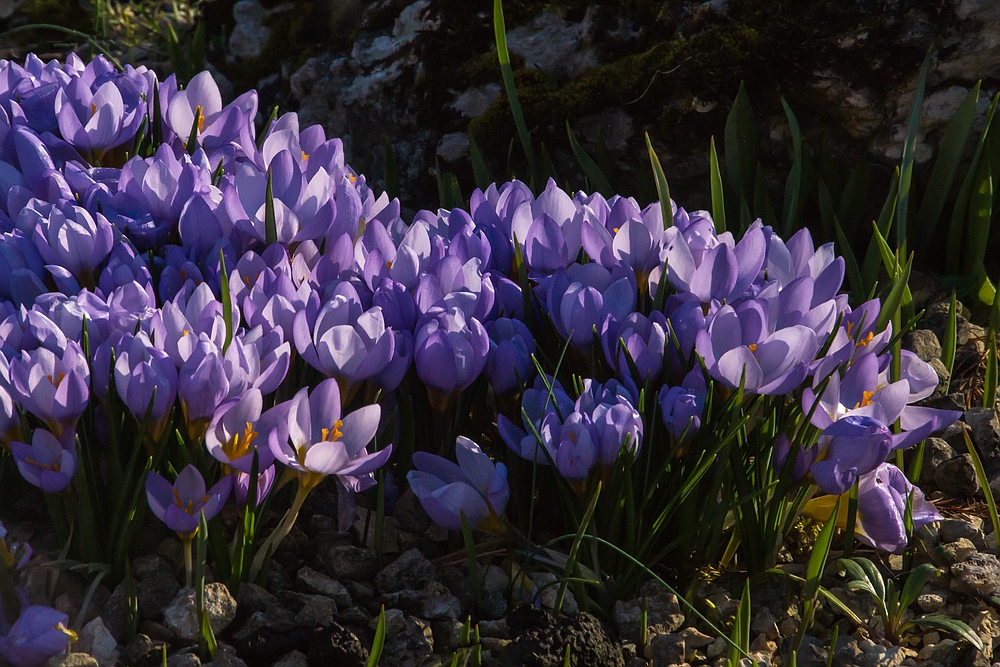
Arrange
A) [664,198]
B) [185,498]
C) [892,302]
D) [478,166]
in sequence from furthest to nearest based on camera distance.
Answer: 1. [478,166]
2. [664,198]
3. [892,302]
4. [185,498]

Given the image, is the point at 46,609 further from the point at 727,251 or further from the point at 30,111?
the point at 30,111

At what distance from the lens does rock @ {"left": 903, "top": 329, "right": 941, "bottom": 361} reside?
196cm

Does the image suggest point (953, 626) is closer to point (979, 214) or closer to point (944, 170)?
point (979, 214)

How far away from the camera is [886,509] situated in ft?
4.61

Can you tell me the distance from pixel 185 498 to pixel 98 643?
0.20 metres

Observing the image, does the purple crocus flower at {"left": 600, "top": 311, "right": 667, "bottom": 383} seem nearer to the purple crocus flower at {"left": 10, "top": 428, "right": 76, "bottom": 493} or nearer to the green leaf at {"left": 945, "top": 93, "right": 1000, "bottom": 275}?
the purple crocus flower at {"left": 10, "top": 428, "right": 76, "bottom": 493}

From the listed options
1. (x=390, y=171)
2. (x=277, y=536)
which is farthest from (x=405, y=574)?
(x=390, y=171)

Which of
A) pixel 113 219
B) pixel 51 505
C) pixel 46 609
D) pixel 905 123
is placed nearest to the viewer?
pixel 46 609

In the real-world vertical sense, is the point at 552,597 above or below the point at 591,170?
below

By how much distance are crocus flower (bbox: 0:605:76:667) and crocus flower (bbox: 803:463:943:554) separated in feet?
3.46

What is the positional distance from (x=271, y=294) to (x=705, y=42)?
1.40 meters

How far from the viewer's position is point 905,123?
7.59ft

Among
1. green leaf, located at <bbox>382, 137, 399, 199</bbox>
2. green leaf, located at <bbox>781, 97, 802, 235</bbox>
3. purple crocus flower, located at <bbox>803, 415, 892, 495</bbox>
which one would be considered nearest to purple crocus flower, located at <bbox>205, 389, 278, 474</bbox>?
purple crocus flower, located at <bbox>803, 415, 892, 495</bbox>

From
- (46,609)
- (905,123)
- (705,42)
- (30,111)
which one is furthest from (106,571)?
(905,123)
